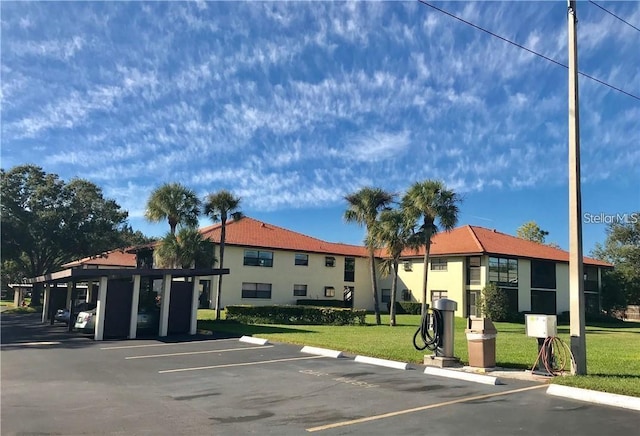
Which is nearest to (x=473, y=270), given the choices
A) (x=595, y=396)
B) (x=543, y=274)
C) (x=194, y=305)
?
(x=543, y=274)

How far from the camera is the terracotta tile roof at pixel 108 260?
146 ft

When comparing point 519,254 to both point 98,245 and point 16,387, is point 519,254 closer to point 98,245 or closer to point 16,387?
point 98,245

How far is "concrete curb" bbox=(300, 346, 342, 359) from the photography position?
14.9 meters

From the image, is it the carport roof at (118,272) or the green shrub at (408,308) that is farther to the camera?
the green shrub at (408,308)

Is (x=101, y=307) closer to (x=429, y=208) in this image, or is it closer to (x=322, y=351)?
(x=322, y=351)

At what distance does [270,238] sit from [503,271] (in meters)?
18.3

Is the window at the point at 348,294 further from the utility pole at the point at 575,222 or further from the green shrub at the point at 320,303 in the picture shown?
the utility pole at the point at 575,222

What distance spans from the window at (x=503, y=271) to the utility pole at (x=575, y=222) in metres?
28.6

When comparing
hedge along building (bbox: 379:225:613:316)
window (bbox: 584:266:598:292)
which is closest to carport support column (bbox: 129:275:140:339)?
hedge along building (bbox: 379:225:613:316)

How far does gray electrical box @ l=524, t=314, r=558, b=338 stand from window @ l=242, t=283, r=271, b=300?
1152 inches

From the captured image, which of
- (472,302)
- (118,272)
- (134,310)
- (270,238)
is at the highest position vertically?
(270,238)

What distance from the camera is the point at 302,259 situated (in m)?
42.8

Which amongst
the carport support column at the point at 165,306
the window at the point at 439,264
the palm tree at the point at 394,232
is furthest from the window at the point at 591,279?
the carport support column at the point at 165,306

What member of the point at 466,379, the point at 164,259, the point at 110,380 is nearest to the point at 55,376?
the point at 110,380
